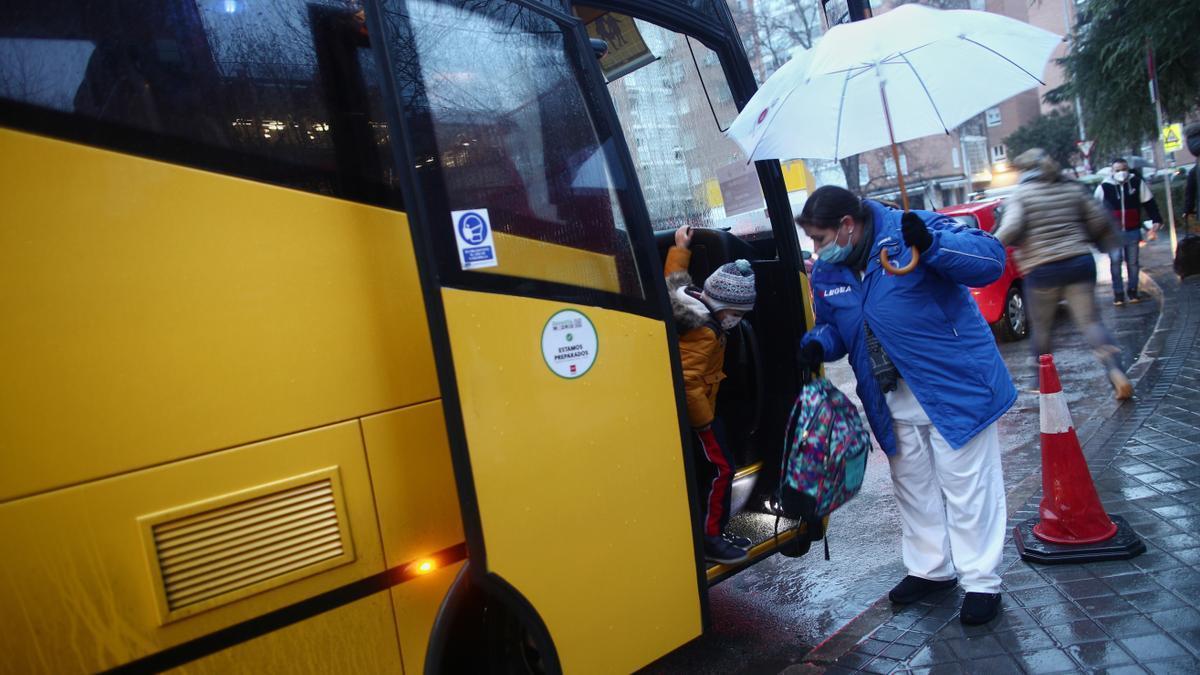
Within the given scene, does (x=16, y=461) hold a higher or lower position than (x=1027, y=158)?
lower

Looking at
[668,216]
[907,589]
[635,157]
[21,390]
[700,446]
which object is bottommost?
[907,589]

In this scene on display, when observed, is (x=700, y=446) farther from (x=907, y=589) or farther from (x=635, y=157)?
(x=635, y=157)

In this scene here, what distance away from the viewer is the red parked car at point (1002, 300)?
9489mm

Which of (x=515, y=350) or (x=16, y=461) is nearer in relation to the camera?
(x=16, y=461)

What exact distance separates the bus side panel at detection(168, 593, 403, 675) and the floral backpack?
1.81m

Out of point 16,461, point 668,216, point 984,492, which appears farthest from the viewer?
point 668,216

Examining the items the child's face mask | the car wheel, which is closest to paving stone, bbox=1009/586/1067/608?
the child's face mask

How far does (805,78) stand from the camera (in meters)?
3.52

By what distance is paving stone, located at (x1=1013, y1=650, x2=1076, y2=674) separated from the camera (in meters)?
2.94

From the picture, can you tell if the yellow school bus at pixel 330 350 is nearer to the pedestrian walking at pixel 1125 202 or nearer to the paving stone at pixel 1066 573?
the paving stone at pixel 1066 573

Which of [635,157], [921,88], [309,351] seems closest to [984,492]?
[921,88]

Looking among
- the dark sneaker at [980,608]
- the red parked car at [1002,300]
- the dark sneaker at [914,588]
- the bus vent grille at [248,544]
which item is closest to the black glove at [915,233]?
the dark sneaker at [980,608]

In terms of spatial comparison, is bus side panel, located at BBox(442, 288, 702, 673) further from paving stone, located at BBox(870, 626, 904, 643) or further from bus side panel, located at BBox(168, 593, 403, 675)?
paving stone, located at BBox(870, 626, 904, 643)

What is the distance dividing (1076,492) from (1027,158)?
10.7 ft
